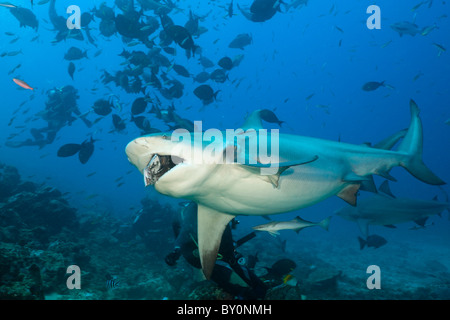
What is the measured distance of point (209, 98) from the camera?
8859mm

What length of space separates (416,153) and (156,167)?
4.75 meters

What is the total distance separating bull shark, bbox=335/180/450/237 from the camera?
7715 mm

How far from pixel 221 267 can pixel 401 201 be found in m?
7.17

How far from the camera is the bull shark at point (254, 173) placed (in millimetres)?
2490

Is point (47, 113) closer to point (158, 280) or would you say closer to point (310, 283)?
point (158, 280)

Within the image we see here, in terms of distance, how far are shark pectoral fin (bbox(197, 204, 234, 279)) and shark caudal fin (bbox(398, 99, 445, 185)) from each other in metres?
3.64

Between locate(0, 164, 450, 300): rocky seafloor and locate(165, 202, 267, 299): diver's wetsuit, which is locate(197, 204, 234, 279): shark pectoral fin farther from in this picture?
locate(0, 164, 450, 300): rocky seafloor

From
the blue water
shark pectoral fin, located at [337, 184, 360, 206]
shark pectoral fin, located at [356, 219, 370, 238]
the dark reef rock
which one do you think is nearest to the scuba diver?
the dark reef rock

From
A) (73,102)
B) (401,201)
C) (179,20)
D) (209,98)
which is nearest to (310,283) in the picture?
(401,201)

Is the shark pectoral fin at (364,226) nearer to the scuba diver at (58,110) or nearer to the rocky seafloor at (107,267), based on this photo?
the rocky seafloor at (107,267)

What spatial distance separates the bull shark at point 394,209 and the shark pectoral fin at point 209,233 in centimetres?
640

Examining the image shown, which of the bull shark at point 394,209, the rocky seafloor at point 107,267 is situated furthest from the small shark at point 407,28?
the rocky seafloor at point 107,267

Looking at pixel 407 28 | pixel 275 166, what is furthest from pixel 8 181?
pixel 407 28

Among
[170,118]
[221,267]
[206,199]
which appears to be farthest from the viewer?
[170,118]
